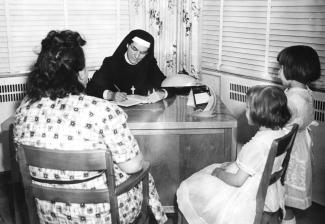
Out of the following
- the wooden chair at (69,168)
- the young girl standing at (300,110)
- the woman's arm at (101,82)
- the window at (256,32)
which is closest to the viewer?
the wooden chair at (69,168)

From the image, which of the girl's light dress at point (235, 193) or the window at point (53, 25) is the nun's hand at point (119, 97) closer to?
the window at point (53, 25)

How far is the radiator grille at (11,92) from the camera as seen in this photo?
11.4 feet

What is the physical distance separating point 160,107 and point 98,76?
2.56ft

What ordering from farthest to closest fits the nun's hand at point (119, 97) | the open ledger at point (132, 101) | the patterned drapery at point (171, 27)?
the patterned drapery at point (171, 27) < the nun's hand at point (119, 97) < the open ledger at point (132, 101)

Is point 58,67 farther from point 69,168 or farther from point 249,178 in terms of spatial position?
point 249,178

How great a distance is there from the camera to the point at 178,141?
Answer: 2430 millimetres

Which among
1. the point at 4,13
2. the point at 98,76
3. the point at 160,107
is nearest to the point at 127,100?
the point at 160,107

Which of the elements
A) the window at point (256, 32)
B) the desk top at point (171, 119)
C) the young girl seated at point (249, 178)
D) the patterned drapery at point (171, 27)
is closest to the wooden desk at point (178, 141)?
the desk top at point (171, 119)

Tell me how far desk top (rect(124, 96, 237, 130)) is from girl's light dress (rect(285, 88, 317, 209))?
0.38 meters

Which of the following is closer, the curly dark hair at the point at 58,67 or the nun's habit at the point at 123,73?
the curly dark hair at the point at 58,67

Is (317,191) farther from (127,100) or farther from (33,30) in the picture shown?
(33,30)

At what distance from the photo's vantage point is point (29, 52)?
11.8ft

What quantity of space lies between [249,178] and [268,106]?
0.35 m

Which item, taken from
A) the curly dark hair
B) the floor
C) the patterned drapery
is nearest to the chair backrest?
the curly dark hair
